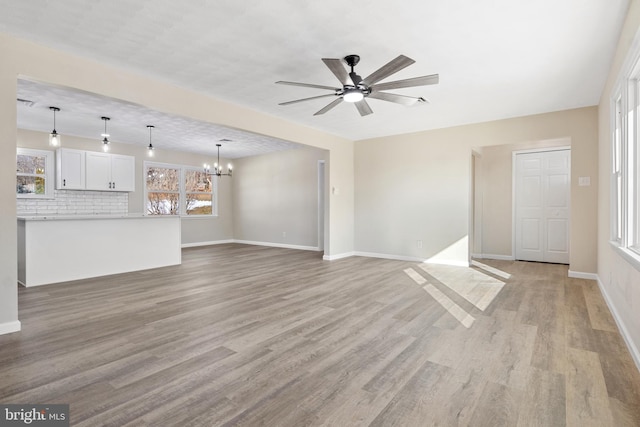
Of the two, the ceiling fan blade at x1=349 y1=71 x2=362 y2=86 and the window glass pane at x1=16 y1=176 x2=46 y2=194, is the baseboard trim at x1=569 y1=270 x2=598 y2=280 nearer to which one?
the ceiling fan blade at x1=349 y1=71 x2=362 y2=86

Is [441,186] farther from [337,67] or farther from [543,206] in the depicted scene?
[337,67]

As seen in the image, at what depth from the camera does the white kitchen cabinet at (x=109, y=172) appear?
7148 mm

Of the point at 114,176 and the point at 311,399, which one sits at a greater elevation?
the point at 114,176

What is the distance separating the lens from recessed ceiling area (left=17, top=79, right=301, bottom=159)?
4.59m

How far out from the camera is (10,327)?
9.47 feet

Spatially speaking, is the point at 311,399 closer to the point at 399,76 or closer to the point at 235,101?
the point at 399,76

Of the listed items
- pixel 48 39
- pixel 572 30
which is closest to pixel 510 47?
pixel 572 30

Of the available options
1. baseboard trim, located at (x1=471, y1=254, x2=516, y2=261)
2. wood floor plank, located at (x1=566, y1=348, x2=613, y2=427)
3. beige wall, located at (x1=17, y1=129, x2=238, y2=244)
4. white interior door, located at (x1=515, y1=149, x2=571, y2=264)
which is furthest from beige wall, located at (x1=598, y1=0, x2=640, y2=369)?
beige wall, located at (x1=17, y1=129, x2=238, y2=244)

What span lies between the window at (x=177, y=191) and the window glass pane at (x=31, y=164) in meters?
2.03

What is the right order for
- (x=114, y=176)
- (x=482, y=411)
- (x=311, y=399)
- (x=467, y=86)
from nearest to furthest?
(x=482, y=411)
(x=311, y=399)
(x=467, y=86)
(x=114, y=176)

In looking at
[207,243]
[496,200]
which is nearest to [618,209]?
[496,200]

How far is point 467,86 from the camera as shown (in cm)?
414

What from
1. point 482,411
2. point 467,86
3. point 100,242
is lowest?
point 482,411

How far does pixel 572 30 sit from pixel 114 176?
330 inches
